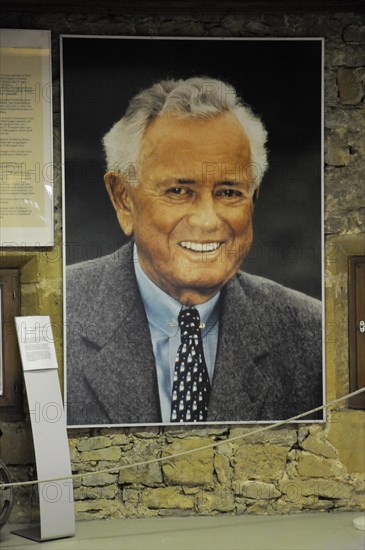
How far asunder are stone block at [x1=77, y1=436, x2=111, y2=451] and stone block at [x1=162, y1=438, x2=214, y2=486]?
0.36m

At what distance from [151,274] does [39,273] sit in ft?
2.15

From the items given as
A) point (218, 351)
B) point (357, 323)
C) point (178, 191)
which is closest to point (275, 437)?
point (218, 351)

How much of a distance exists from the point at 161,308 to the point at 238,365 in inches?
22.3

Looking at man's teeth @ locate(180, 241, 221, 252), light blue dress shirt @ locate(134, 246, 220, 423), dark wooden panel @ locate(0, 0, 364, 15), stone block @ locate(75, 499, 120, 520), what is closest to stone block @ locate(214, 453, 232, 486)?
light blue dress shirt @ locate(134, 246, 220, 423)

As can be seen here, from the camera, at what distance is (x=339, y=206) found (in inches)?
217

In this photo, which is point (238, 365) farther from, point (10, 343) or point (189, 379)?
point (10, 343)

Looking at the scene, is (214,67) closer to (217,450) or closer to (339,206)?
(339,206)

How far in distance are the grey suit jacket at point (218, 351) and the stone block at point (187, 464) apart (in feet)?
0.62

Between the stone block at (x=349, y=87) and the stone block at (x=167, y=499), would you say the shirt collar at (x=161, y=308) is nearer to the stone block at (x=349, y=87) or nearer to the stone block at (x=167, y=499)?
the stone block at (x=167, y=499)

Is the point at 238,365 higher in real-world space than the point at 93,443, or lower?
higher

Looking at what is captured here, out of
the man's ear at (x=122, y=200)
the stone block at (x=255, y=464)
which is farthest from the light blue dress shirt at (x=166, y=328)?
the stone block at (x=255, y=464)

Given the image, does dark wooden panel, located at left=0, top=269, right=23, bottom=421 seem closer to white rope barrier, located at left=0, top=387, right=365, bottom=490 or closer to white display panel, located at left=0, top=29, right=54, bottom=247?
white display panel, located at left=0, top=29, right=54, bottom=247

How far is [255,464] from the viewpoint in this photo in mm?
5461

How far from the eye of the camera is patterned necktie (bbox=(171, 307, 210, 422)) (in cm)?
536
